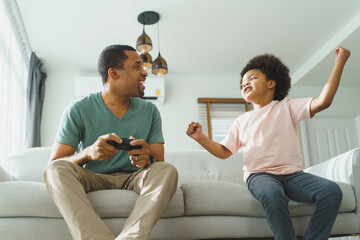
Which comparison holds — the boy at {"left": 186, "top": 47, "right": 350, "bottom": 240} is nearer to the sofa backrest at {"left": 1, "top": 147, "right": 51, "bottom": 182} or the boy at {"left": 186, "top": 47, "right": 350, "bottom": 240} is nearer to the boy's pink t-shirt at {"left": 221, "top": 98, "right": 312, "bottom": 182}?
the boy's pink t-shirt at {"left": 221, "top": 98, "right": 312, "bottom": 182}

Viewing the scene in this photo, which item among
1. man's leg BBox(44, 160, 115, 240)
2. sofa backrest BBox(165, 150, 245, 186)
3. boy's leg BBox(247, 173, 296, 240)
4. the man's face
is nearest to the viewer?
man's leg BBox(44, 160, 115, 240)

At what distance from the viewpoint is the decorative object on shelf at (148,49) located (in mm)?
3186

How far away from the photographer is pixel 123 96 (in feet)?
6.19

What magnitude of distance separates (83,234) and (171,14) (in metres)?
2.78

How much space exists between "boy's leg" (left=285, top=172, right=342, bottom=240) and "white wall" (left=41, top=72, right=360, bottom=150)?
3259 millimetres

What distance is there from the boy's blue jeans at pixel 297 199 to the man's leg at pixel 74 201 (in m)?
0.66

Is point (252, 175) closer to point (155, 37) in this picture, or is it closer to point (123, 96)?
point (123, 96)

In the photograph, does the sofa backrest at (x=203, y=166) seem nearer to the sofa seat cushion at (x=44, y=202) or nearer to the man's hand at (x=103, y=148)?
the sofa seat cushion at (x=44, y=202)

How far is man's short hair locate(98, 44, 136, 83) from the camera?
193cm

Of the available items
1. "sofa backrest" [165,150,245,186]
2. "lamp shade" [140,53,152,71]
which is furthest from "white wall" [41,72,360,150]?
"sofa backrest" [165,150,245,186]

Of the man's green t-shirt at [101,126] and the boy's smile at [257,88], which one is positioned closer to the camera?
the man's green t-shirt at [101,126]

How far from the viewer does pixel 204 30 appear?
3.91 meters

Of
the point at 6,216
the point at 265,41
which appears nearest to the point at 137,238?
the point at 6,216

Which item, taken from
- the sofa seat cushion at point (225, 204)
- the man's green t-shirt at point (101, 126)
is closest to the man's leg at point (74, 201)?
the man's green t-shirt at point (101, 126)
